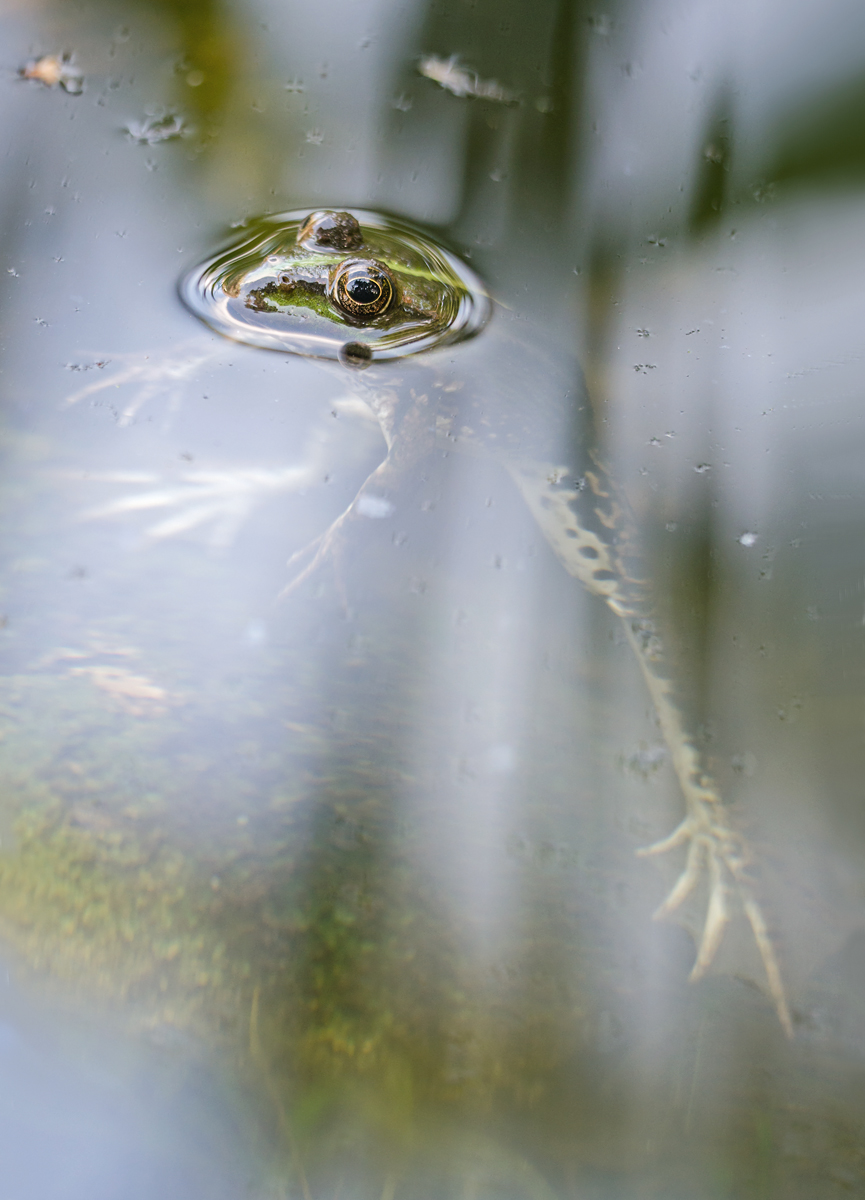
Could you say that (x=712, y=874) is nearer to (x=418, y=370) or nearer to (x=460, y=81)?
(x=418, y=370)

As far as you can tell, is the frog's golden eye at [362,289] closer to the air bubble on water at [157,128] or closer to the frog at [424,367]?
the frog at [424,367]

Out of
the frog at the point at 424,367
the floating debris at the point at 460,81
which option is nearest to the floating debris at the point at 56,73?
the frog at the point at 424,367

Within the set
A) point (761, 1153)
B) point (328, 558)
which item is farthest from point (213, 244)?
point (761, 1153)

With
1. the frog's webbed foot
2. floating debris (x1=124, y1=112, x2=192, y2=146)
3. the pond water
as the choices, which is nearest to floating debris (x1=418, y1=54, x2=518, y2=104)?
the pond water

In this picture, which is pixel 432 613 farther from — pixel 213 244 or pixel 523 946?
pixel 213 244

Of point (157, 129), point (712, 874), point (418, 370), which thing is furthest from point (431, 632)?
point (157, 129)

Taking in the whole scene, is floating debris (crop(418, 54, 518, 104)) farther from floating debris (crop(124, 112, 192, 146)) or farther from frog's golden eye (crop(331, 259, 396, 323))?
frog's golden eye (crop(331, 259, 396, 323))
